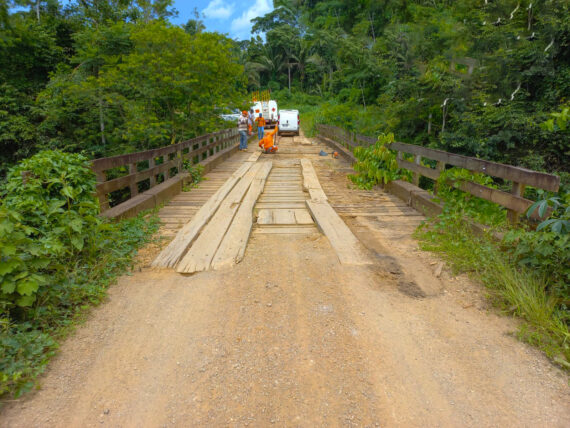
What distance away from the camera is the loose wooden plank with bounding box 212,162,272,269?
4789mm

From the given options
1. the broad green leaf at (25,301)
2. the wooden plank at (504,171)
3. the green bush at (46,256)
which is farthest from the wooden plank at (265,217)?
the broad green leaf at (25,301)

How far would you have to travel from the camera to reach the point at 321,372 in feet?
9.05

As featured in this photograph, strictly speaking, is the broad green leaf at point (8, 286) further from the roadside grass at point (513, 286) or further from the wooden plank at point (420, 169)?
the wooden plank at point (420, 169)

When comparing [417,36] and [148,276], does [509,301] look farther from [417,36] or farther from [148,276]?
[417,36]

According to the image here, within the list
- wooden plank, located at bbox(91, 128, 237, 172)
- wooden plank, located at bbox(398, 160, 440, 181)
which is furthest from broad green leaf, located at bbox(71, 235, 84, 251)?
wooden plank, located at bbox(398, 160, 440, 181)

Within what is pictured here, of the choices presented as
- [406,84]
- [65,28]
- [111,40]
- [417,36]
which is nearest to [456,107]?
[406,84]

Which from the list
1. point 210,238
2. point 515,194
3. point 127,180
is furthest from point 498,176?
point 127,180

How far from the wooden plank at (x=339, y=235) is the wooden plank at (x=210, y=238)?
148 cm

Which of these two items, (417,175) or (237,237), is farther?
(417,175)

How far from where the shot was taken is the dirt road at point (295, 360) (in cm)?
242

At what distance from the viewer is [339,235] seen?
18.6 feet

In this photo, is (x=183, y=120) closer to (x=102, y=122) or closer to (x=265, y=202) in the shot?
(x=102, y=122)

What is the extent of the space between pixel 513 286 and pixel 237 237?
3.44 m

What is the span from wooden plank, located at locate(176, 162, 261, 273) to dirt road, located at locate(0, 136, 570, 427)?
A: 281mm
